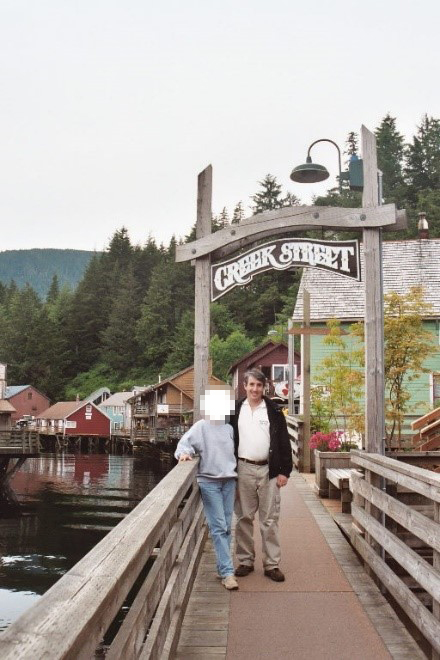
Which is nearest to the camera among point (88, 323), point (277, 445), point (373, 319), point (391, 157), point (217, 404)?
point (217, 404)

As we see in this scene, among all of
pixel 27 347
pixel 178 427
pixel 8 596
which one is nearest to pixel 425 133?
pixel 178 427

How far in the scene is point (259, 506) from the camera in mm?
5848

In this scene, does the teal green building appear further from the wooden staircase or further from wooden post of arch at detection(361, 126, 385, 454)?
wooden post of arch at detection(361, 126, 385, 454)

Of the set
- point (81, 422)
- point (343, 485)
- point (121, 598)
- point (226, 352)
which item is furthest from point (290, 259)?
point (81, 422)

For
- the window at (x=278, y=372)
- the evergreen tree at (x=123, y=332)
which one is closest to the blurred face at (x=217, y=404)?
the window at (x=278, y=372)

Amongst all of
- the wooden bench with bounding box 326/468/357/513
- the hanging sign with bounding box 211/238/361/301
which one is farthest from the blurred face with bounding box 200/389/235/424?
the wooden bench with bounding box 326/468/357/513

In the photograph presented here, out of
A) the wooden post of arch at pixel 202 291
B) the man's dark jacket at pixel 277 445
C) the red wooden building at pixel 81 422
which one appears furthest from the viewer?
the red wooden building at pixel 81 422

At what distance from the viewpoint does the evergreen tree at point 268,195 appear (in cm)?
8838

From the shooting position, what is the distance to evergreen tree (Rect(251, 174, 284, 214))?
8838 cm

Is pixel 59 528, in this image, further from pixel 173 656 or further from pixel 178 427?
pixel 178 427

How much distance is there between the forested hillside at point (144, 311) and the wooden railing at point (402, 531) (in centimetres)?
6118

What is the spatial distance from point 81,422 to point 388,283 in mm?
62444

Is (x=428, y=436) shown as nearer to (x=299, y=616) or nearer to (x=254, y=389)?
(x=254, y=389)

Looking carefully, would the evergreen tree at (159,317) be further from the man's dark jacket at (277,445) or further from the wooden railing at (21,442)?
the man's dark jacket at (277,445)
